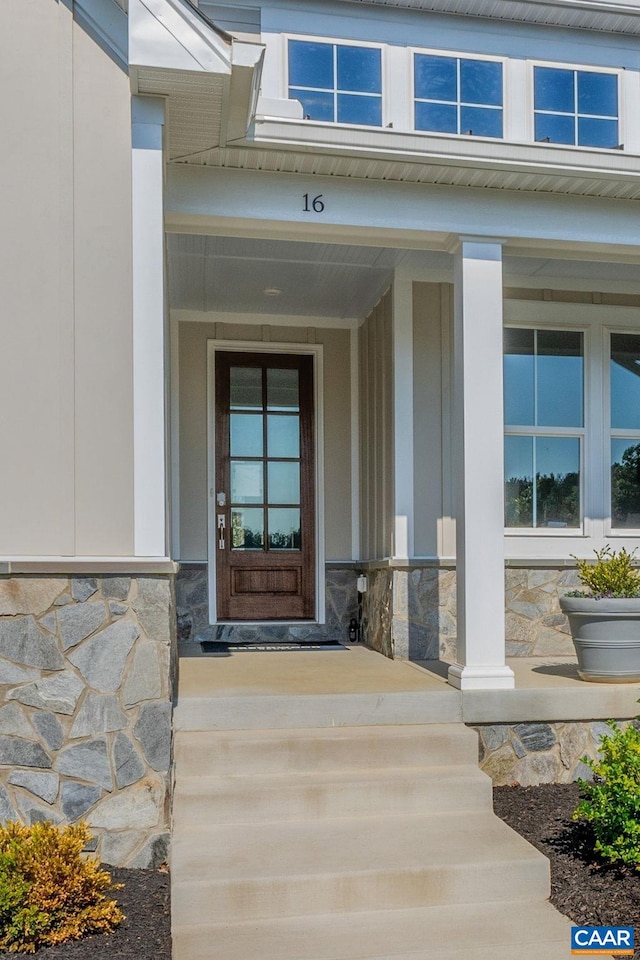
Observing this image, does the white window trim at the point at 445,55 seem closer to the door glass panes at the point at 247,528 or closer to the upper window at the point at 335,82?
the upper window at the point at 335,82

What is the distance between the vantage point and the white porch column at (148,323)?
4.13 m

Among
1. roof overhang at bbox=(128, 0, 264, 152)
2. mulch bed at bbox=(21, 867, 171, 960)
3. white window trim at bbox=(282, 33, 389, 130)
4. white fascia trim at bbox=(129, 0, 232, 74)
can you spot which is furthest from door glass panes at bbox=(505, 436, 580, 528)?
mulch bed at bbox=(21, 867, 171, 960)

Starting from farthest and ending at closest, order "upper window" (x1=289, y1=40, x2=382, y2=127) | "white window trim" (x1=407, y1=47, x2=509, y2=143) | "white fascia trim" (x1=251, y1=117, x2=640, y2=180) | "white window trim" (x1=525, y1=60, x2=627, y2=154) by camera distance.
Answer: "white window trim" (x1=525, y1=60, x2=627, y2=154)
"white window trim" (x1=407, y1=47, x2=509, y2=143)
"upper window" (x1=289, y1=40, x2=382, y2=127)
"white fascia trim" (x1=251, y1=117, x2=640, y2=180)

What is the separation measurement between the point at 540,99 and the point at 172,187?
9.50 feet

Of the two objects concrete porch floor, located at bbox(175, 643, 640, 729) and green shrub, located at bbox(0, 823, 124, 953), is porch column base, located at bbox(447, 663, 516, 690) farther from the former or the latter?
green shrub, located at bbox(0, 823, 124, 953)

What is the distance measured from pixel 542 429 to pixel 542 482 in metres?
0.39

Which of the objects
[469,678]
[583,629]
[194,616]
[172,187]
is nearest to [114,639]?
[469,678]

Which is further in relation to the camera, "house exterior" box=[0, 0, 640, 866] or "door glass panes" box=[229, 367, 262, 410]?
"door glass panes" box=[229, 367, 262, 410]

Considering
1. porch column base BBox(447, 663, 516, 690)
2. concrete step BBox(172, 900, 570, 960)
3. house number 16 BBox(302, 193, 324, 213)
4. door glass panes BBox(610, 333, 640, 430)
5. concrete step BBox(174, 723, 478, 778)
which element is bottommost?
concrete step BBox(172, 900, 570, 960)

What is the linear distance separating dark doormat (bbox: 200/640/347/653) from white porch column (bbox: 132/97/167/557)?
2625 millimetres

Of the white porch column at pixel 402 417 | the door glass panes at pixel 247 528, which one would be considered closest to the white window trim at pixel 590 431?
the white porch column at pixel 402 417

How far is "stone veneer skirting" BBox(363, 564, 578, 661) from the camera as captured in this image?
616cm

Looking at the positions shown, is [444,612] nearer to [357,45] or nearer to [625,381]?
[625,381]

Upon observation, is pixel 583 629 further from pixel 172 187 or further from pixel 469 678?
pixel 172 187
